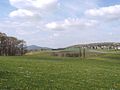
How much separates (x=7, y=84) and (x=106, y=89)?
6.84 meters

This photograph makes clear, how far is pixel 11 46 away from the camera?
141 meters

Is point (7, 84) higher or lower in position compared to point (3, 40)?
lower

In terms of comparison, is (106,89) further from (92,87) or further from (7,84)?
(7,84)

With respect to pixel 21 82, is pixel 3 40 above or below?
above

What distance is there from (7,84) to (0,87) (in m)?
1.48

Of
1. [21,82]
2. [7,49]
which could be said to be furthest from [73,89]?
[7,49]

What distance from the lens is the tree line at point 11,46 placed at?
13600 centimetres

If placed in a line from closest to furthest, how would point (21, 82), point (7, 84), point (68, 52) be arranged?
point (7, 84) < point (21, 82) < point (68, 52)

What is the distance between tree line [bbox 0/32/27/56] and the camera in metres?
136

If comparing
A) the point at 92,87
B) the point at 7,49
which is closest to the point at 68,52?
the point at 7,49

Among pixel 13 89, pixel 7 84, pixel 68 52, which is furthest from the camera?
pixel 68 52

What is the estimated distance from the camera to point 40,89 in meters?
20.8

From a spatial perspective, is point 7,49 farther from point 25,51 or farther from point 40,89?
point 40,89

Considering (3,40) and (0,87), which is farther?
(3,40)
